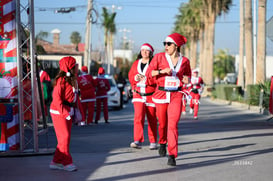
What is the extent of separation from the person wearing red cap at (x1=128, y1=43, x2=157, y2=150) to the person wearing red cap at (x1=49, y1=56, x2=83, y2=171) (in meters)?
2.60

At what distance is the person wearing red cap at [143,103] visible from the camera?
10836 mm

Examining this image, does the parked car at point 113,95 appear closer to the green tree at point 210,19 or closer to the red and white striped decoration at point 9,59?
the red and white striped decoration at point 9,59

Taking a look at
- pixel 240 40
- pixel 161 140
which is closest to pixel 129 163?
pixel 161 140

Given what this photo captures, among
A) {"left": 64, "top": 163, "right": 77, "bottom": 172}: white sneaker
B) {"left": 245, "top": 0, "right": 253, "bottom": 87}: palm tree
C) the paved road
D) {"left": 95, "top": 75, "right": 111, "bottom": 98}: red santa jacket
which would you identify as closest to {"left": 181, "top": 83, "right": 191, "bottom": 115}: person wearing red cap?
the paved road

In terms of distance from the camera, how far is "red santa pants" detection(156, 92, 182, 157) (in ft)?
28.0

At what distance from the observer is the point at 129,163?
902cm

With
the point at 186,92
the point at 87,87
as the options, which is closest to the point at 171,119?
the point at 186,92

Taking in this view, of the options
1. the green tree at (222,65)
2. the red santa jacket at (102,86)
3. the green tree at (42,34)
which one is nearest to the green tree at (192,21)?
the green tree at (42,34)

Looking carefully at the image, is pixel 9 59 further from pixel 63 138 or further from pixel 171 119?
pixel 171 119

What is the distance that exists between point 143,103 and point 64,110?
117 inches

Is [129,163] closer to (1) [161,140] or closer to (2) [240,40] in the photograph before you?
(1) [161,140]

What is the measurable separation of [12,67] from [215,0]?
48.4 metres

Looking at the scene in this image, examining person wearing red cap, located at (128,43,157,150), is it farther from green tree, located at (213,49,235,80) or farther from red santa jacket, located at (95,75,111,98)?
green tree, located at (213,49,235,80)

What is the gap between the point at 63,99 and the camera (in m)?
8.33
